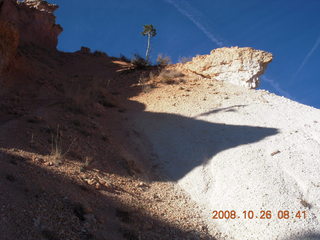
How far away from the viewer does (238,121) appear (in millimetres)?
8984

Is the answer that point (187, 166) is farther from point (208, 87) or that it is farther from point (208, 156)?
point (208, 87)

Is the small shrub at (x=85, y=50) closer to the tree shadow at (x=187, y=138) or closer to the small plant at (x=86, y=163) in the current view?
the tree shadow at (x=187, y=138)

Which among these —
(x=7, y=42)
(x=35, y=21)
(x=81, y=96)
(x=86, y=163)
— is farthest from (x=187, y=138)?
(x=35, y=21)

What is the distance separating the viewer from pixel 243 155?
6.99m

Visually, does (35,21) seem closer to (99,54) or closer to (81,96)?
(99,54)

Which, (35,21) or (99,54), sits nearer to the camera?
(35,21)

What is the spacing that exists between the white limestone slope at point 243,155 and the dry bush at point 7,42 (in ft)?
14.9

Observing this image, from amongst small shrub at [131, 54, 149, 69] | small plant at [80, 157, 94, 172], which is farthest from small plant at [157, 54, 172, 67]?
small plant at [80, 157, 94, 172]

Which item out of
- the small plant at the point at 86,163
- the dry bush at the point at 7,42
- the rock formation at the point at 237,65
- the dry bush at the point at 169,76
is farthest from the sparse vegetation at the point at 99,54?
the small plant at the point at 86,163

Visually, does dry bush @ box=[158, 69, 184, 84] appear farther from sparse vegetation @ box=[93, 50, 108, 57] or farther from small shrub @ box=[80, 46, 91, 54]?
small shrub @ box=[80, 46, 91, 54]

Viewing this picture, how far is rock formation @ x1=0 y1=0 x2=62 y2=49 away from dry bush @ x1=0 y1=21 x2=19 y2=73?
21.3ft

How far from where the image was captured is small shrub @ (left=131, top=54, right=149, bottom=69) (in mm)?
15206

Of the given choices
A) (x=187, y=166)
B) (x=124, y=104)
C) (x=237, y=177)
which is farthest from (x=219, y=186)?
(x=124, y=104)

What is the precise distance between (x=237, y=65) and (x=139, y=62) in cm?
506
